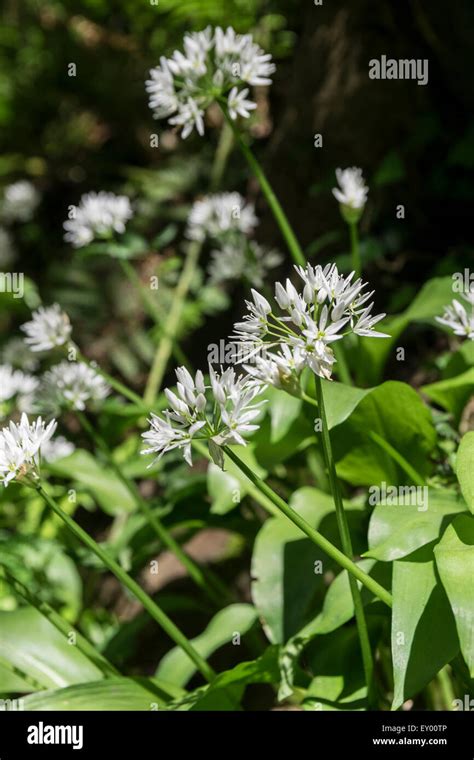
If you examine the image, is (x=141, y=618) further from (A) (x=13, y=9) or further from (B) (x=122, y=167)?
(A) (x=13, y=9)

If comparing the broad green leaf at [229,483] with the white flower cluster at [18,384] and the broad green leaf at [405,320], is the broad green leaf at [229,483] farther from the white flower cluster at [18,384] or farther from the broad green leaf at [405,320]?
the white flower cluster at [18,384]

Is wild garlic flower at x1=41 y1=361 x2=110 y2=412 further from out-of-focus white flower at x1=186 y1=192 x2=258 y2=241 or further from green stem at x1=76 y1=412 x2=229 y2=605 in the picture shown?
out-of-focus white flower at x1=186 y1=192 x2=258 y2=241

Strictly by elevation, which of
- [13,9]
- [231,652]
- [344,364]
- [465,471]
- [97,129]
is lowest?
[231,652]

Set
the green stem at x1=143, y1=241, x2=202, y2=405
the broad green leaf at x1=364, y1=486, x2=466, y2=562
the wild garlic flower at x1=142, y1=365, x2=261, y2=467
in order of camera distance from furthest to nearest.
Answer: the green stem at x1=143, y1=241, x2=202, y2=405 < the broad green leaf at x1=364, y1=486, x2=466, y2=562 < the wild garlic flower at x1=142, y1=365, x2=261, y2=467

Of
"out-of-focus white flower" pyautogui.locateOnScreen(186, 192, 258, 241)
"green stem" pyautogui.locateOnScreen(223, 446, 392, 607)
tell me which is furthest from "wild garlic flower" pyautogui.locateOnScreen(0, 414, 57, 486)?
"out-of-focus white flower" pyautogui.locateOnScreen(186, 192, 258, 241)

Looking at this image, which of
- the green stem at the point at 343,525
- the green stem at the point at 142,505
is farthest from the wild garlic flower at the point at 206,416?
the green stem at the point at 142,505

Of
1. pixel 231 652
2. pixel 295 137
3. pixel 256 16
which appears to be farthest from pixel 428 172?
pixel 231 652

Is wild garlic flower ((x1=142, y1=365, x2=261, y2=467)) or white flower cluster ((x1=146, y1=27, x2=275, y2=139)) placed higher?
white flower cluster ((x1=146, y1=27, x2=275, y2=139))

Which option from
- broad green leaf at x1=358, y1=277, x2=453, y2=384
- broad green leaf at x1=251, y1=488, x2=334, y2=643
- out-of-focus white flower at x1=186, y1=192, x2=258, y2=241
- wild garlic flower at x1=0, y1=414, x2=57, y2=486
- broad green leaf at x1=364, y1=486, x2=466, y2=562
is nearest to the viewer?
wild garlic flower at x1=0, y1=414, x2=57, y2=486
